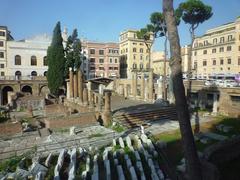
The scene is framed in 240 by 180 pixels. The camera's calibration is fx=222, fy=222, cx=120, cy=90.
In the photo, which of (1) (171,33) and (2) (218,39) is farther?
(2) (218,39)

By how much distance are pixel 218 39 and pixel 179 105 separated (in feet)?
170

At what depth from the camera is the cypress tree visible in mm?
38906

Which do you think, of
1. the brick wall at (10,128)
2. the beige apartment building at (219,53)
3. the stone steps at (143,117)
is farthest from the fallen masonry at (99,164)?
the beige apartment building at (219,53)

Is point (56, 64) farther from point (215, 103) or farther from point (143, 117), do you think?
point (215, 103)

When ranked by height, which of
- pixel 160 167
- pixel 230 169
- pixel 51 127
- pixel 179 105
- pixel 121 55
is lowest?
pixel 230 169

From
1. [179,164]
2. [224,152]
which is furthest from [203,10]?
[179,164]

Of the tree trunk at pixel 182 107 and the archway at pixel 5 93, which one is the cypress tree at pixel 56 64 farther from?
the tree trunk at pixel 182 107

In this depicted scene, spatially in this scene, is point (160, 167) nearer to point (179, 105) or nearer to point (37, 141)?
point (179, 105)

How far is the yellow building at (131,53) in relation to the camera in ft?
209

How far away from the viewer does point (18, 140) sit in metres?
15.0

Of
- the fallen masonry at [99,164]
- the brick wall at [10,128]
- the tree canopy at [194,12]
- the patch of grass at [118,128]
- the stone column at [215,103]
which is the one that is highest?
the tree canopy at [194,12]

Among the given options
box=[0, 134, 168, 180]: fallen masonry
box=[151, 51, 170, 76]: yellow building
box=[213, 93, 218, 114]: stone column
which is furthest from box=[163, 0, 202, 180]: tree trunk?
box=[151, 51, 170, 76]: yellow building

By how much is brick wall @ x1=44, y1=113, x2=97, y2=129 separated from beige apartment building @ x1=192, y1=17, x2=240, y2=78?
3068cm

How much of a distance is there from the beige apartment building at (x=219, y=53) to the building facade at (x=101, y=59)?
866 inches
